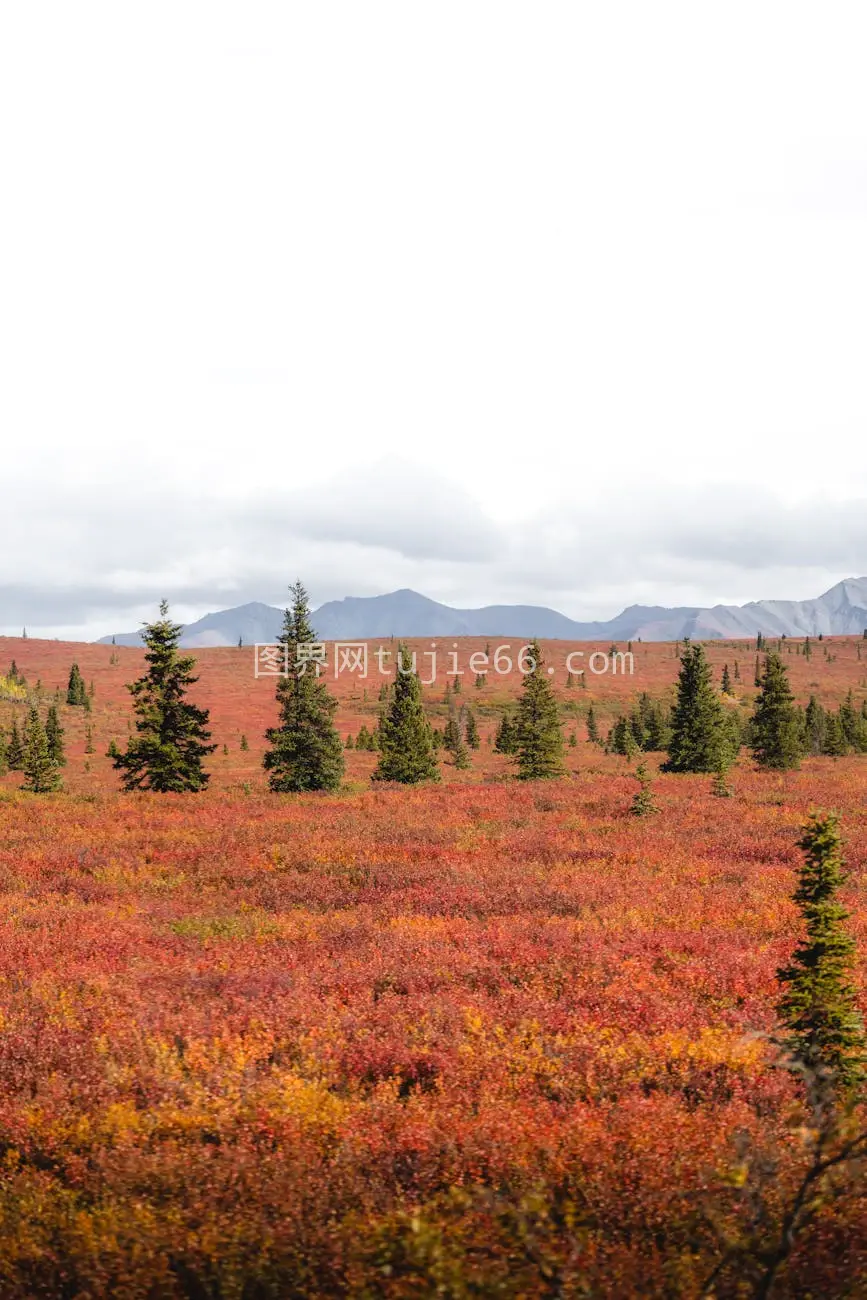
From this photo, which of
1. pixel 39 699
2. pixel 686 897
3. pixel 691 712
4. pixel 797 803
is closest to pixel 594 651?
pixel 39 699

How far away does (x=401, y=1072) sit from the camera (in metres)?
6.84

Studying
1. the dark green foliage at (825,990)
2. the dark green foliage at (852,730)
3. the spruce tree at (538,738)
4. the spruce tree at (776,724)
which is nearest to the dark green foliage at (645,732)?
the dark green foliage at (852,730)

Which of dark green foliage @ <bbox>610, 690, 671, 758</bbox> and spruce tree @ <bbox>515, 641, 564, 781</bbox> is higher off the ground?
spruce tree @ <bbox>515, 641, 564, 781</bbox>

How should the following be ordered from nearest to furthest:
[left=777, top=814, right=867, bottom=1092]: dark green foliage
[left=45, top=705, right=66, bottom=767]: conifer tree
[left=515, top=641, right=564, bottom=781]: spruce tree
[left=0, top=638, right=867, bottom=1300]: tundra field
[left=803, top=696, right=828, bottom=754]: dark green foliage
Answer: [left=0, top=638, right=867, bottom=1300]: tundra field → [left=777, top=814, right=867, bottom=1092]: dark green foliage → [left=515, top=641, right=564, bottom=781]: spruce tree → [left=45, top=705, right=66, bottom=767]: conifer tree → [left=803, top=696, right=828, bottom=754]: dark green foliage

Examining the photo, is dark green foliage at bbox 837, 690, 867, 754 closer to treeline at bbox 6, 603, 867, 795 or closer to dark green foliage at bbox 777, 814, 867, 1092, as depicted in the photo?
treeline at bbox 6, 603, 867, 795

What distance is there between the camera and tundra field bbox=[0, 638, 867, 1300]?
4.11 meters

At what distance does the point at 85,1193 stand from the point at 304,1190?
5.31 ft

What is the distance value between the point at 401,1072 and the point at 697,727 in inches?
1644

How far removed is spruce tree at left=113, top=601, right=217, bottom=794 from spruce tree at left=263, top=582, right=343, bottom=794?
379 cm

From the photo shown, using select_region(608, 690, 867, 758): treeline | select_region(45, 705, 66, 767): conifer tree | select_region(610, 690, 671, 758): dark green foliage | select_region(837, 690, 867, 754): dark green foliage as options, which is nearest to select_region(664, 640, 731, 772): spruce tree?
select_region(608, 690, 867, 758): treeline

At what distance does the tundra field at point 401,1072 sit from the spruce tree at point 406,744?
→ 24743mm

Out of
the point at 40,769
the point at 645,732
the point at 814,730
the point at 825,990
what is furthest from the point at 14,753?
the point at 814,730

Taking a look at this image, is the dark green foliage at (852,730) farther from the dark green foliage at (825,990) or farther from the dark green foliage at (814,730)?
the dark green foliage at (825,990)

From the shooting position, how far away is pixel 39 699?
304 ft
